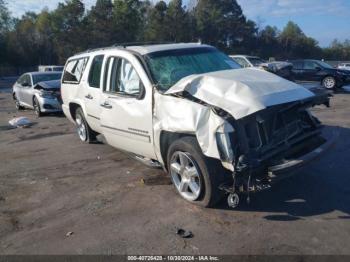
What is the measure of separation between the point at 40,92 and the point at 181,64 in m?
9.29

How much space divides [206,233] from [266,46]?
87010mm

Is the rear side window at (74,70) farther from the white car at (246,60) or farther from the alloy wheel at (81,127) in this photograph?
the white car at (246,60)

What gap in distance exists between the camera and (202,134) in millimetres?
4668

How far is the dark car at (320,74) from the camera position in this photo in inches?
827

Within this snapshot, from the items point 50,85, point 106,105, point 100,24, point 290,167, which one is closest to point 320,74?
point 50,85

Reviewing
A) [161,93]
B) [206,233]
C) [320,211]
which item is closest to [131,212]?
[206,233]

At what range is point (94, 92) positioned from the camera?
730 cm

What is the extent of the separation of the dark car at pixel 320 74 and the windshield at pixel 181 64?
52.4 ft

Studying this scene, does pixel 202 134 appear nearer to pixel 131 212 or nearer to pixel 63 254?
pixel 131 212

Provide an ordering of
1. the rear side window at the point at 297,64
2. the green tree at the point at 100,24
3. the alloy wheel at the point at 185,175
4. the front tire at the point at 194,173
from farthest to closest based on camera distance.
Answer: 1. the green tree at the point at 100,24
2. the rear side window at the point at 297,64
3. the alloy wheel at the point at 185,175
4. the front tire at the point at 194,173

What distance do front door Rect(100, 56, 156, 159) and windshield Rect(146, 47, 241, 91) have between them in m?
0.22

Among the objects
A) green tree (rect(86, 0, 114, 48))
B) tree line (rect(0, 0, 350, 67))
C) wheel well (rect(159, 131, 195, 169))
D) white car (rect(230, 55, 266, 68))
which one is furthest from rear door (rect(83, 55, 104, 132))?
green tree (rect(86, 0, 114, 48))

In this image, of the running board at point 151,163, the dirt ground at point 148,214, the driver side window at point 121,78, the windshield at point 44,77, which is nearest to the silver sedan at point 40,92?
the windshield at point 44,77

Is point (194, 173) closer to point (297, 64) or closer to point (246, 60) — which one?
point (246, 60)
